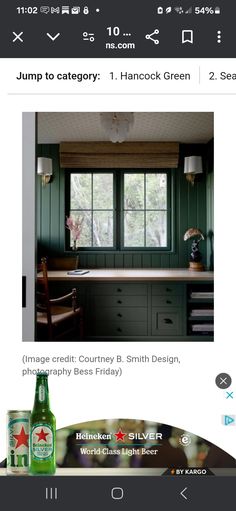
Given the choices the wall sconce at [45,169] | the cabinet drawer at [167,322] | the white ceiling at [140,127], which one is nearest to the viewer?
the white ceiling at [140,127]

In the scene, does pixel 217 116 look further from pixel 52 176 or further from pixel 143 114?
pixel 52 176

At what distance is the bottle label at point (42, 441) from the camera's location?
0.79m

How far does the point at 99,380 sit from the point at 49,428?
115mm

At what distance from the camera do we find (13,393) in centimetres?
83

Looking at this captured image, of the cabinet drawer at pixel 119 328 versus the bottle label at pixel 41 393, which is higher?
the bottle label at pixel 41 393

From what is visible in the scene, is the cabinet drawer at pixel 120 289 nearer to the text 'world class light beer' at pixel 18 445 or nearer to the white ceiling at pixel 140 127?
the white ceiling at pixel 140 127

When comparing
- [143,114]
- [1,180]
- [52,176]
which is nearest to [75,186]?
[52,176]

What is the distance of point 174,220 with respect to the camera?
12.4 feet
